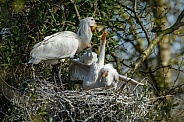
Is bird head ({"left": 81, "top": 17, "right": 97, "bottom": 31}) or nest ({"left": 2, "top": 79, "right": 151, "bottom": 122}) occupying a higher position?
bird head ({"left": 81, "top": 17, "right": 97, "bottom": 31})

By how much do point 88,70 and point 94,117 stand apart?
73 centimetres

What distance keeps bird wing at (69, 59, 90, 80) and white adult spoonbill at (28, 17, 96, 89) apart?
135mm

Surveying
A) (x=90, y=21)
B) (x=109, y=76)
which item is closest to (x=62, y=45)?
(x=90, y=21)

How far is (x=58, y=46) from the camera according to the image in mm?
5309

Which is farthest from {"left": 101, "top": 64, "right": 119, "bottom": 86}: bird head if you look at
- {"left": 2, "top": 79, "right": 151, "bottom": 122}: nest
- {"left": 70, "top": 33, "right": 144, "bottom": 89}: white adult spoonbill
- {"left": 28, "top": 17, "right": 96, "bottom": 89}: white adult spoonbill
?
{"left": 28, "top": 17, "right": 96, "bottom": 89}: white adult spoonbill

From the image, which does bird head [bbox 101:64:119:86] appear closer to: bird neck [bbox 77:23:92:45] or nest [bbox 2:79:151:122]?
nest [bbox 2:79:151:122]

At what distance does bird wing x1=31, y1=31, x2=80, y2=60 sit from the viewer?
5.21m

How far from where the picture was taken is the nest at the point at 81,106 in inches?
191

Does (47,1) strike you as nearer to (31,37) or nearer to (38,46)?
(31,37)

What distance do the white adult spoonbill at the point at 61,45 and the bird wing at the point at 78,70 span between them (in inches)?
5.3

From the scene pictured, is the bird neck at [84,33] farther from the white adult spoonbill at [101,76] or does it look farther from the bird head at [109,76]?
the bird head at [109,76]

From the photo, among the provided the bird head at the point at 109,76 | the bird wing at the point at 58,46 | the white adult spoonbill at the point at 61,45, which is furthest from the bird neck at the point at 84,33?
the bird head at the point at 109,76

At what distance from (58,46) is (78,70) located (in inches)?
13.8

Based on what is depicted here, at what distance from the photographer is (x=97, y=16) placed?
6.00m
